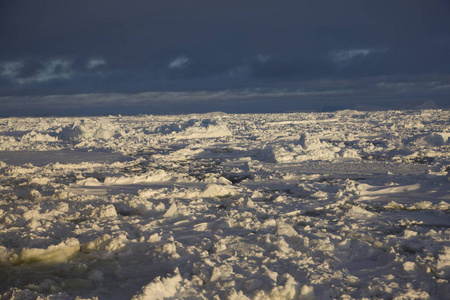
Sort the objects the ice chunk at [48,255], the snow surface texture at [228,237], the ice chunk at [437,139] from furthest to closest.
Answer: the ice chunk at [437,139] < the ice chunk at [48,255] < the snow surface texture at [228,237]

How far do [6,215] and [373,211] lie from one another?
9.31 metres

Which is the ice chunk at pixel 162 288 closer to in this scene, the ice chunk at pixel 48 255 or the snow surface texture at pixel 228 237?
the snow surface texture at pixel 228 237

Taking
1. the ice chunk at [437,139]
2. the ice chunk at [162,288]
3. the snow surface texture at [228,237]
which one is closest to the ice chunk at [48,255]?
the snow surface texture at [228,237]

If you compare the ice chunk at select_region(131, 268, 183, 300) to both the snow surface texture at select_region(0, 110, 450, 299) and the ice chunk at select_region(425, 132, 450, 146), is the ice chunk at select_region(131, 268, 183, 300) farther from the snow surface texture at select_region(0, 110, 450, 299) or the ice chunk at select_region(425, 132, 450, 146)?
the ice chunk at select_region(425, 132, 450, 146)

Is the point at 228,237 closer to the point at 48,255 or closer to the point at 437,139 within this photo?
the point at 48,255

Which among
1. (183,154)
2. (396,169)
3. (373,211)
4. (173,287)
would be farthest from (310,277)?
(183,154)

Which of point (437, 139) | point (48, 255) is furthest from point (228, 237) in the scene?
point (437, 139)

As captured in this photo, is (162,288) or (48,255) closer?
(162,288)

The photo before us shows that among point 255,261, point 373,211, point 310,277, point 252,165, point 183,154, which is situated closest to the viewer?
point 310,277

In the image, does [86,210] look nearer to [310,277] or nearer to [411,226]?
[310,277]

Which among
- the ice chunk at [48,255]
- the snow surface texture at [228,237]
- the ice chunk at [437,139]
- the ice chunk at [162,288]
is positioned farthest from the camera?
the ice chunk at [437,139]

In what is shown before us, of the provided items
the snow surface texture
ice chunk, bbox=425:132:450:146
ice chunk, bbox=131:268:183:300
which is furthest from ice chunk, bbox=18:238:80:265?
ice chunk, bbox=425:132:450:146

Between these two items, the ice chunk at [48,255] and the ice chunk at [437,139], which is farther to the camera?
the ice chunk at [437,139]

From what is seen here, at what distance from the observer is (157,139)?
124 feet
